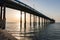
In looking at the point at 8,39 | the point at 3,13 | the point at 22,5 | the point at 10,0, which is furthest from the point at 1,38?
the point at 22,5

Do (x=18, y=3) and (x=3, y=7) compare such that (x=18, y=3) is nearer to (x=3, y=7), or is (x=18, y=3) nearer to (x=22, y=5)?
(x=22, y=5)

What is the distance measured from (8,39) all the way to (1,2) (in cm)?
1062

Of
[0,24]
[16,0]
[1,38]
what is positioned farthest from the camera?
[16,0]

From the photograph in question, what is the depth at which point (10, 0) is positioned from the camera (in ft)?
90.4

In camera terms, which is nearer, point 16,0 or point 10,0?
point 10,0

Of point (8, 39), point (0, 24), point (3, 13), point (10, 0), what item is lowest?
point (8, 39)

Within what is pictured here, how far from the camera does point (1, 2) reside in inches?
932

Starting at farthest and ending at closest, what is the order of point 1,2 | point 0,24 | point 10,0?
point 10,0 → point 1,2 → point 0,24

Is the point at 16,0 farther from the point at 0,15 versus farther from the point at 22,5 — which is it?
the point at 0,15

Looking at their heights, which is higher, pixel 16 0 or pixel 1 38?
pixel 16 0

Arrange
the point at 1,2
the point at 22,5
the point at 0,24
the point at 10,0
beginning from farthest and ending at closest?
1. the point at 22,5
2. the point at 10,0
3. the point at 1,2
4. the point at 0,24

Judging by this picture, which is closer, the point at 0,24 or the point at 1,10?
the point at 0,24

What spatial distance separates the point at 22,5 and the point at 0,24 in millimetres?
15539

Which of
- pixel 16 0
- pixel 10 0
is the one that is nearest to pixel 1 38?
pixel 10 0
